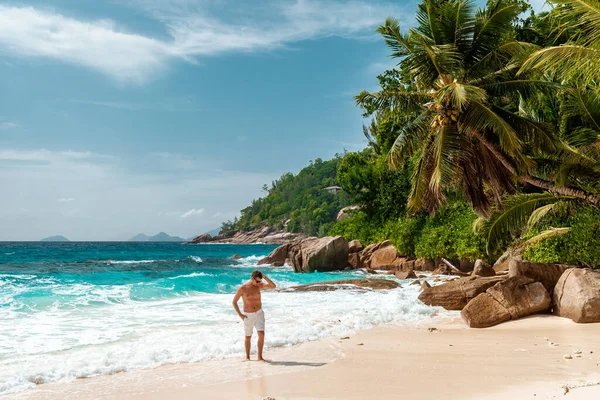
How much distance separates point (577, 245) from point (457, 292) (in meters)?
4.55

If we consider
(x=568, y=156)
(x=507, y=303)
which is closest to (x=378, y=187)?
(x=568, y=156)

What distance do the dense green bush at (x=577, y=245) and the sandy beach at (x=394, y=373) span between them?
17.3 ft

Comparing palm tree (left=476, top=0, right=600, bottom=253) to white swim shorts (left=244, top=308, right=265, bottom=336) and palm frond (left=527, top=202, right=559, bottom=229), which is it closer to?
palm frond (left=527, top=202, right=559, bottom=229)

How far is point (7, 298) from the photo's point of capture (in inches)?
702

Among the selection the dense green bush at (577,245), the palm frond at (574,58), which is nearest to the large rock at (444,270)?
the dense green bush at (577,245)

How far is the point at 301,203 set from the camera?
489 feet

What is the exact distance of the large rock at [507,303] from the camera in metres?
11.2

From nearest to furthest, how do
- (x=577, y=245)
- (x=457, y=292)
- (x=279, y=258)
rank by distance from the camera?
(x=457, y=292)
(x=577, y=245)
(x=279, y=258)

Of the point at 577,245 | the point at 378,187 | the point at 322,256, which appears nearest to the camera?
the point at 577,245

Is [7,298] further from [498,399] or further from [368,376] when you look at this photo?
[498,399]

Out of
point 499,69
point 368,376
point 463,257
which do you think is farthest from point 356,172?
point 368,376

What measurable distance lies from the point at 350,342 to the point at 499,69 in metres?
11.7

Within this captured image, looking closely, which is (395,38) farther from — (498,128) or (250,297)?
(250,297)

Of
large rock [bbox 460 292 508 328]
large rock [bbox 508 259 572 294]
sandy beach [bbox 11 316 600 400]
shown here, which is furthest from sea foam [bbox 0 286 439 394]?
large rock [bbox 508 259 572 294]
